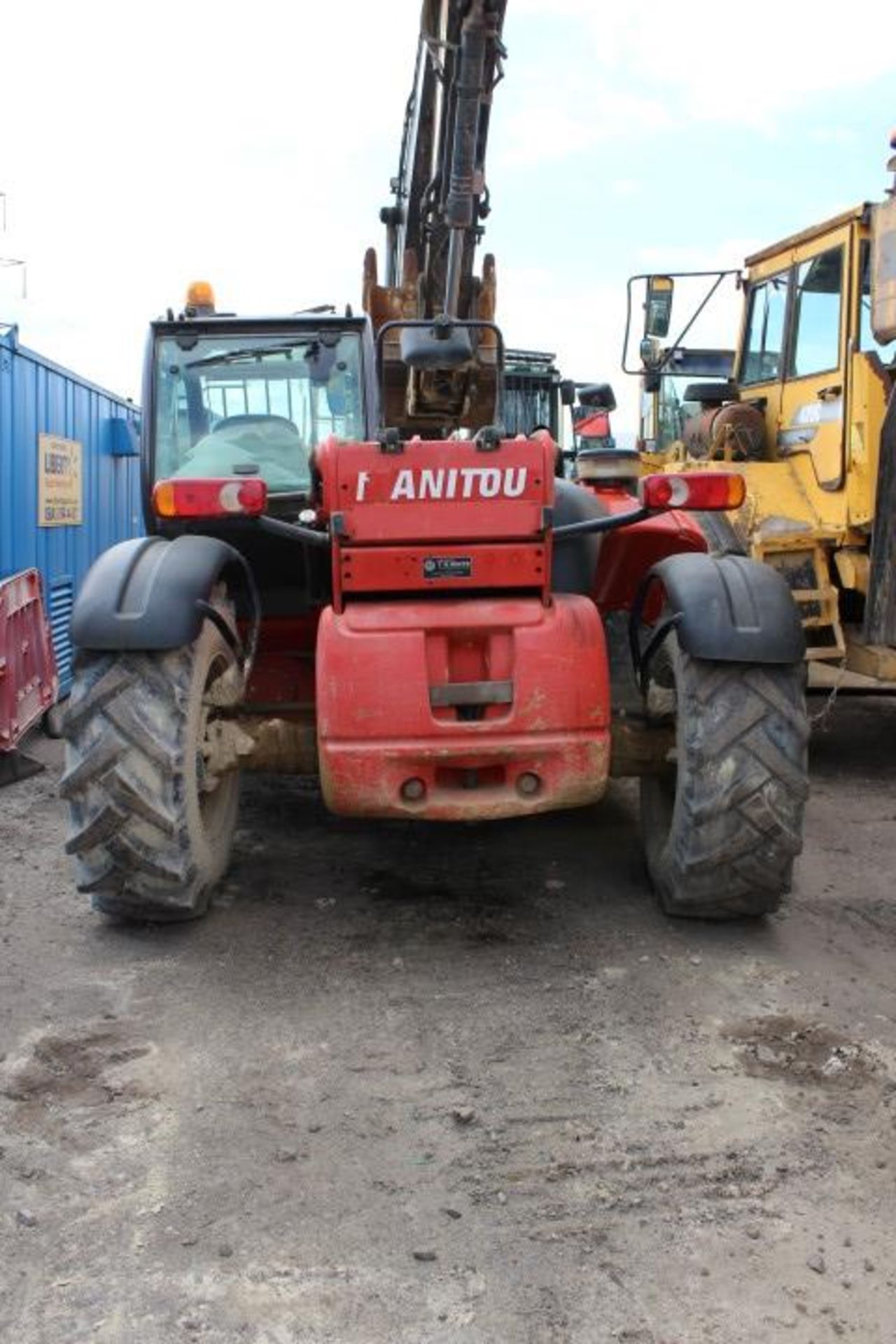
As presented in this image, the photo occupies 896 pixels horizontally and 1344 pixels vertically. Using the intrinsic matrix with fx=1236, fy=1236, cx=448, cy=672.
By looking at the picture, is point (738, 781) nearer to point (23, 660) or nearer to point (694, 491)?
point (694, 491)

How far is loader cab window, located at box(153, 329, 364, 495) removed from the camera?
18.0 feet

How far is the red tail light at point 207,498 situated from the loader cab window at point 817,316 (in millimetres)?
4060

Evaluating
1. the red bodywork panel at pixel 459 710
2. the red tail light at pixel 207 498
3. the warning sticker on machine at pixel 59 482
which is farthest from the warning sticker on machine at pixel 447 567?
the warning sticker on machine at pixel 59 482

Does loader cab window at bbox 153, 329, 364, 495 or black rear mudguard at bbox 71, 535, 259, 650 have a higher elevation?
loader cab window at bbox 153, 329, 364, 495

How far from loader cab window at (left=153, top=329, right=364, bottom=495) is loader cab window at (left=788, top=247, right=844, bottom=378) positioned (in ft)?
9.42

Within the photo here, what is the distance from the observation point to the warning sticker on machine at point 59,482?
8.31 m

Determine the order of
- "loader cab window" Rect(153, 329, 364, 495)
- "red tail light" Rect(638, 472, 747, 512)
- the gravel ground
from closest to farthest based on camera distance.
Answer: the gravel ground, "red tail light" Rect(638, 472, 747, 512), "loader cab window" Rect(153, 329, 364, 495)

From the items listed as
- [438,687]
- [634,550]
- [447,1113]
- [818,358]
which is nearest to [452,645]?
[438,687]

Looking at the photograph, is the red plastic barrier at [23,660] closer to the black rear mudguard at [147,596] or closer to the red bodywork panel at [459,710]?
the black rear mudguard at [147,596]

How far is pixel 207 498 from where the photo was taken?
3.98m

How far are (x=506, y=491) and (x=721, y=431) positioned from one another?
3.85m

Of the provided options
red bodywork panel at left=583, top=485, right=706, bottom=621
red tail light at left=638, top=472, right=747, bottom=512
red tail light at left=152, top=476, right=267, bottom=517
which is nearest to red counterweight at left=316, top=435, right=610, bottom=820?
red tail light at left=152, top=476, right=267, bottom=517

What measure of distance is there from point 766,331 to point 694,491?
4048mm

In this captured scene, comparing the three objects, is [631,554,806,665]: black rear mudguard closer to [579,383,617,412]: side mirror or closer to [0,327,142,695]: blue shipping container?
[0,327,142,695]: blue shipping container
